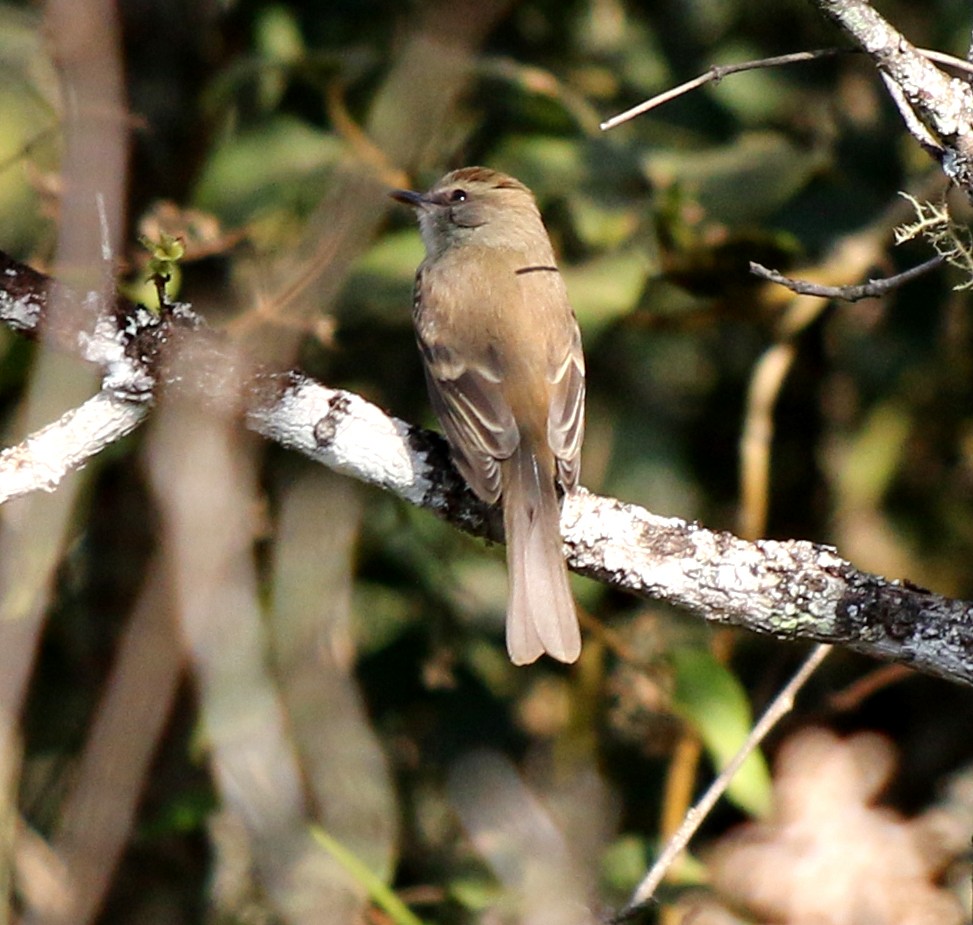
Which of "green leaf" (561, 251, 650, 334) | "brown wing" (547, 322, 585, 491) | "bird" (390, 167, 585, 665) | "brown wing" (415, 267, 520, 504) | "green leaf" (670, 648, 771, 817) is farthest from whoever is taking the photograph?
"green leaf" (561, 251, 650, 334)

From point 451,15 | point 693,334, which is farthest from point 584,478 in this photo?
point 451,15

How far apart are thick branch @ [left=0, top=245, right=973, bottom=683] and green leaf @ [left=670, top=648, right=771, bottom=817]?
3.56ft

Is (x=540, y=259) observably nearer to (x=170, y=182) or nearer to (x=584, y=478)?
(x=584, y=478)

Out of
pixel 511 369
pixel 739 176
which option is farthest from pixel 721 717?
pixel 739 176

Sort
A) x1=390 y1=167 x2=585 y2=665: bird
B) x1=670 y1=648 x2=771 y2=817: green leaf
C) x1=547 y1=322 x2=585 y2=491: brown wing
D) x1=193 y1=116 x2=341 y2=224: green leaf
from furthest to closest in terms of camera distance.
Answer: x1=193 y1=116 x2=341 y2=224: green leaf
x1=670 y1=648 x2=771 y2=817: green leaf
x1=547 y1=322 x2=585 y2=491: brown wing
x1=390 y1=167 x2=585 y2=665: bird

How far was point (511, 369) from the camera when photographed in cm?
429

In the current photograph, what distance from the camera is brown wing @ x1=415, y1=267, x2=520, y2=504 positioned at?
11.5 ft

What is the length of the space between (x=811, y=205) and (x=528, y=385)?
146 cm

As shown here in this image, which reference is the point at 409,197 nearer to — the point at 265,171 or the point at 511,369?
the point at 265,171

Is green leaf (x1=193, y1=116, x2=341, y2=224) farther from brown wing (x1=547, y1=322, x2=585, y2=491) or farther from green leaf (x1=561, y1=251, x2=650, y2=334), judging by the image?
brown wing (x1=547, y1=322, x2=585, y2=491)

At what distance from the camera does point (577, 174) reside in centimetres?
497

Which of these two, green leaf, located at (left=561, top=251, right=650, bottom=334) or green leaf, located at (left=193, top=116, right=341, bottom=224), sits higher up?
green leaf, located at (left=193, top=116, right=341, bottom=224)

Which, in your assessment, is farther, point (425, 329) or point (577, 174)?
point (577, 174)

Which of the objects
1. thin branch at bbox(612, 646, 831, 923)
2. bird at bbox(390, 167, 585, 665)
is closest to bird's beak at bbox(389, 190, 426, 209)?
bird at bbox(390, 167, 585, 665)
